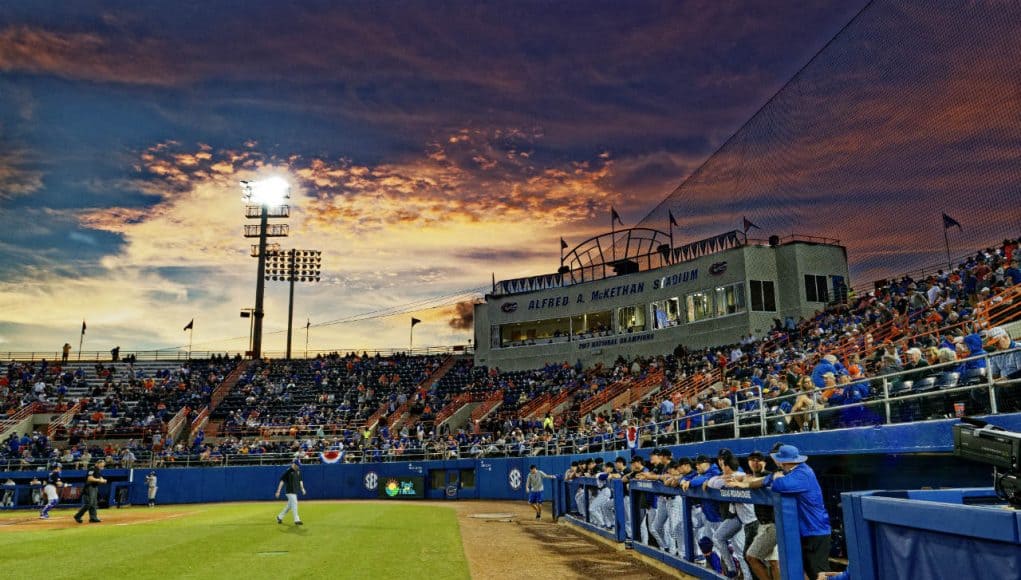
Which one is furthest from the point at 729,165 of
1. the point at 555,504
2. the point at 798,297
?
the point at 555,504

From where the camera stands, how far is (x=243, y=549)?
15.5 meters

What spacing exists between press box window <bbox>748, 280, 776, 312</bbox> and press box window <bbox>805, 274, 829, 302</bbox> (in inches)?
74.3

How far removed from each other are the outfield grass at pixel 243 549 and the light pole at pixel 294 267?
4806cm

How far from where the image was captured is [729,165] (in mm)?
40812

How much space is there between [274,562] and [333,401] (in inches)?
1464

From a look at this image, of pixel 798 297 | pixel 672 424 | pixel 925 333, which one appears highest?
pixel 798 297

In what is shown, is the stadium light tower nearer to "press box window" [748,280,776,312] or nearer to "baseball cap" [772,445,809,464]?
"press box window" [748,280,776,312]

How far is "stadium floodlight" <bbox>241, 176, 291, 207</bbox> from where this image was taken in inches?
2495

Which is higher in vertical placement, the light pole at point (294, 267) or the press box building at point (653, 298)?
the light pole at point (294, 267)

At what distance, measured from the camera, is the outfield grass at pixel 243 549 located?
12.6m

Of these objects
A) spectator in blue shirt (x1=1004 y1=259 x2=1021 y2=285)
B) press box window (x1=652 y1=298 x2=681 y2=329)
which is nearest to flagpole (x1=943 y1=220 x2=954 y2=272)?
spectator in blue shirt (x1=1004 y1=259 x2=1021 y2=285)

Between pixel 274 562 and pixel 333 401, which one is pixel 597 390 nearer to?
pixel 333 401

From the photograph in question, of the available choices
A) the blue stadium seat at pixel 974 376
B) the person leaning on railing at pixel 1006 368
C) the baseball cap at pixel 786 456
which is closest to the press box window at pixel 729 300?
the person leaning on railing at pixel 1006 368

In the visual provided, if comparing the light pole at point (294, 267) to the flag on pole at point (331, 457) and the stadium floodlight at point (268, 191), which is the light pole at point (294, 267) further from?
the flag on pole at point (331, 457)
